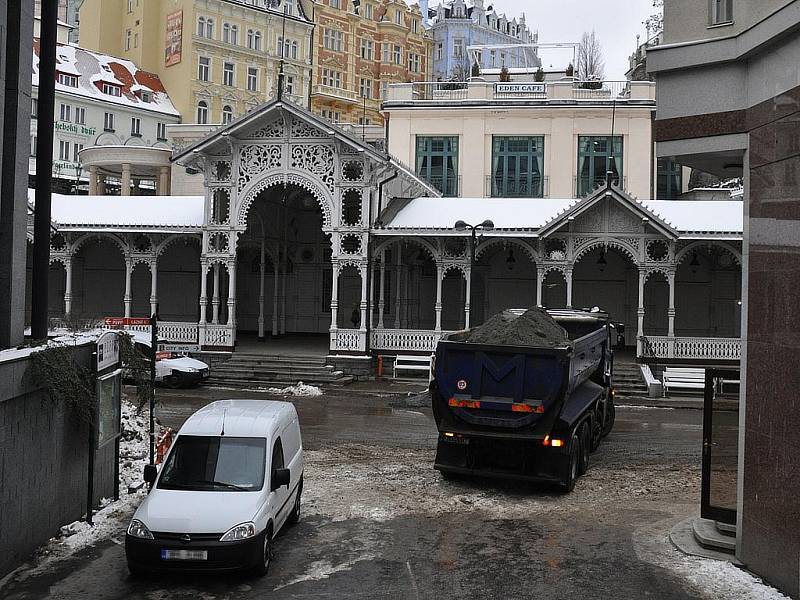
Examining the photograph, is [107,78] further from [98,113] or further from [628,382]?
[628,382]

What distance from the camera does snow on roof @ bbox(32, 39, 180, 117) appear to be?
175ft

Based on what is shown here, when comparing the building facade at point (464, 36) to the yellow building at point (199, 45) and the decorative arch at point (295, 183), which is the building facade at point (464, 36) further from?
the decorative arch at point (295, 183)

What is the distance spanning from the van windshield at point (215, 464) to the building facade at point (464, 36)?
281 ft

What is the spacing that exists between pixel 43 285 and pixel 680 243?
2169cm

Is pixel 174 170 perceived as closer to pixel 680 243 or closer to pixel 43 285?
pixel 680 243

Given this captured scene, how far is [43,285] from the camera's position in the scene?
11.5 metres

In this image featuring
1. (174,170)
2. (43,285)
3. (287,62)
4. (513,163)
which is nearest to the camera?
(43,285)

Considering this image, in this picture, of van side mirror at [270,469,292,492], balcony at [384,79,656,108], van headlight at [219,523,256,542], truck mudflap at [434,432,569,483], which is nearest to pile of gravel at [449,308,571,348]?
truck mudflap at [434,432,569,483]

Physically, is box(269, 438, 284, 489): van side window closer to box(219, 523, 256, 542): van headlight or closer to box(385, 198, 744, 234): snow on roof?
box(219, 523, 256, 542): van headlight

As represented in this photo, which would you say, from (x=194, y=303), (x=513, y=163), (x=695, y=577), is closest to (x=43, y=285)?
(x=695, y=577)

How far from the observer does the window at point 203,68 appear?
60.1 metres

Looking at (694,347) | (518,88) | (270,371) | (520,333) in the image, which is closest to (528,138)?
(518,88)

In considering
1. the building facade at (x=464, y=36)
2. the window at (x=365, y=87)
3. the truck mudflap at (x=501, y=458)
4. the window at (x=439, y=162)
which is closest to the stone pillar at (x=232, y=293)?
the window at (x=439, y=162)

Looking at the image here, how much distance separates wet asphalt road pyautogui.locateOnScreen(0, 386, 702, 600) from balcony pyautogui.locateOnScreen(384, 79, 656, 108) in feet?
85.4
